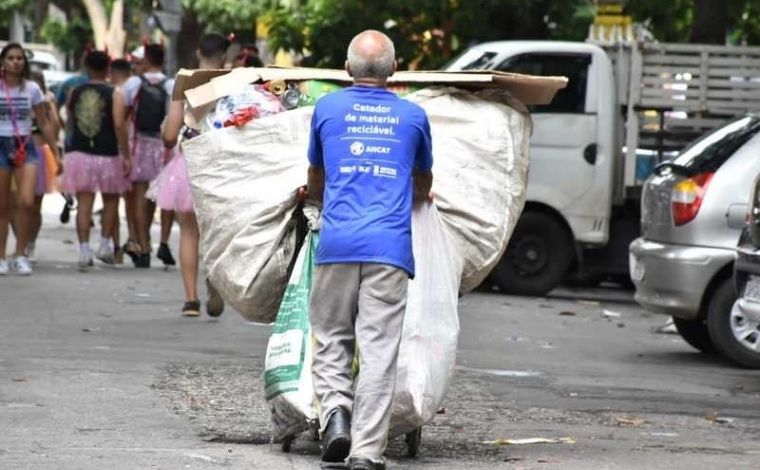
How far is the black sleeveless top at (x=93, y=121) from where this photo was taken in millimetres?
17594

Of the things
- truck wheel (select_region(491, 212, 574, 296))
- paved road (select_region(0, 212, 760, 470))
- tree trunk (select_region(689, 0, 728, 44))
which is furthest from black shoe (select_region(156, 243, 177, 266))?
tree trunk (select_region(689, 0, 728, 44))

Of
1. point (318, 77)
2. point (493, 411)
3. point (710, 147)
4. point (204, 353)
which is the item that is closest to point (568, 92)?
point (710, 147)

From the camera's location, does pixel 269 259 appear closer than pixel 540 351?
Yes

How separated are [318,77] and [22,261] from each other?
863cm

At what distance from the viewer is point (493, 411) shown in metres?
9.56

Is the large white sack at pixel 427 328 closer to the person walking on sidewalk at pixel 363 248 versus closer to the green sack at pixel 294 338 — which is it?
the person walking on sidewalk at pixel 363 248

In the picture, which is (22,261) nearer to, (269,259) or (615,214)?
(615,214)

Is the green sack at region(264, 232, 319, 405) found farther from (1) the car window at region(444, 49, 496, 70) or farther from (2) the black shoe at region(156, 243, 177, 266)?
(2) the black shoe at region(156, 243, 177, 266)

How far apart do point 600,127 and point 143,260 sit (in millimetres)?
A: 4287

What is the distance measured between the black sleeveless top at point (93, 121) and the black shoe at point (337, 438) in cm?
1053

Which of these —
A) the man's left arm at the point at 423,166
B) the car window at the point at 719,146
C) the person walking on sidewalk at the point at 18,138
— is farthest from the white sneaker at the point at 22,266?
the man's left arm at the point at 423,166

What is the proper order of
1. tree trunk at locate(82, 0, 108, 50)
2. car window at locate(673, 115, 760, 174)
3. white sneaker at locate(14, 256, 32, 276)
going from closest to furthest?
car window at locate(673, 115, 760, 174), white sneaker at locate(14, 256, 32, 276), tree trunk at locate(82, 0, 108, 50)

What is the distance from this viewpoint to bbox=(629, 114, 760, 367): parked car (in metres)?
12.5

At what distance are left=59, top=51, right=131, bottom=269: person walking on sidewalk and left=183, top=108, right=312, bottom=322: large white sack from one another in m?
9.18
